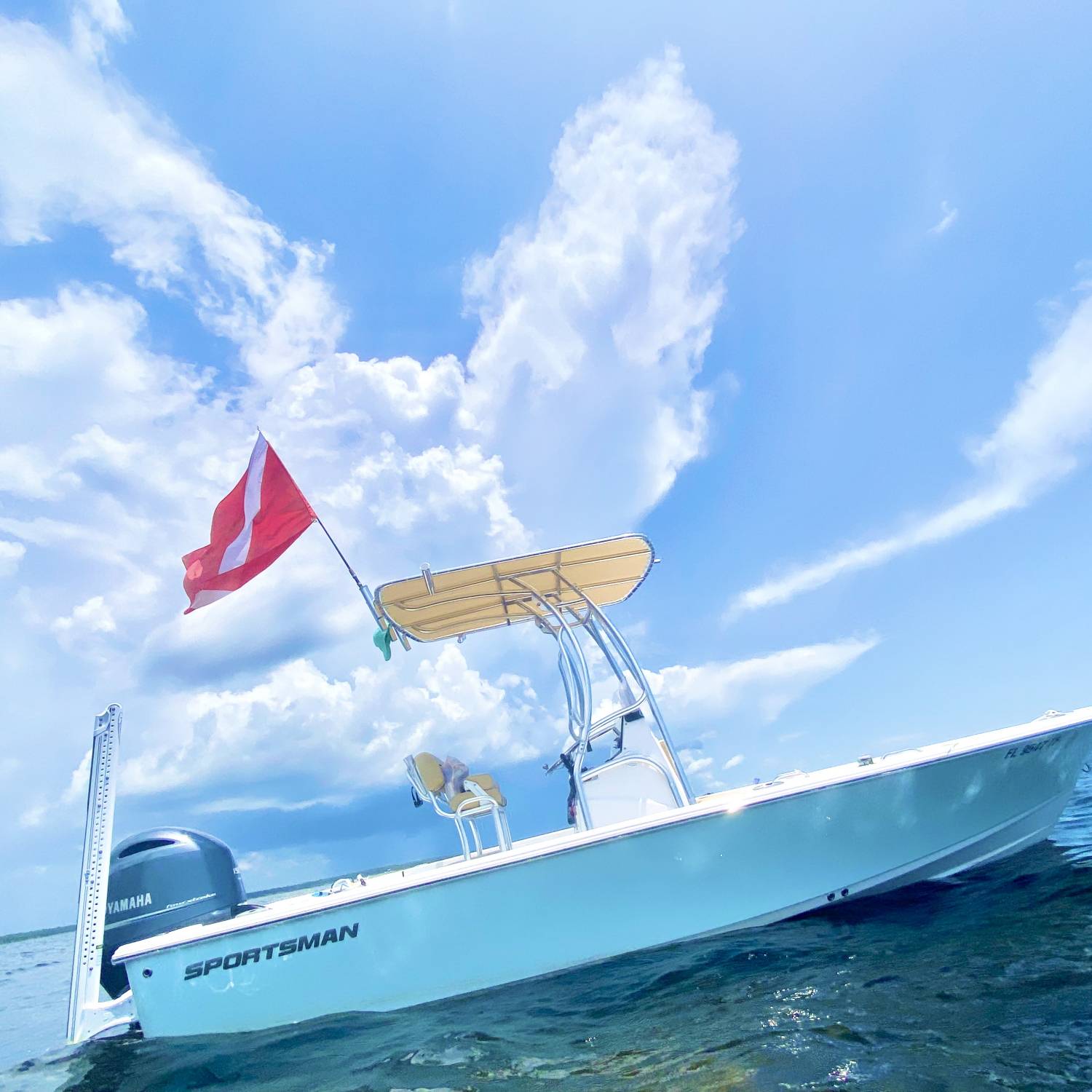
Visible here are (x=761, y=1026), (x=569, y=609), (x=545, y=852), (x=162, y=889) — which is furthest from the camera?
(x=569, y=609)

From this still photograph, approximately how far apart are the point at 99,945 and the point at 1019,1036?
5.83m

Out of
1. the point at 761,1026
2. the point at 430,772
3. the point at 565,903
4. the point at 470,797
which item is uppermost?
the point at 430,772

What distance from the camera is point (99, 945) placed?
5215 millimetres

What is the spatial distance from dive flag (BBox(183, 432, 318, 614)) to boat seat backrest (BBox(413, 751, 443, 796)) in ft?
7.19

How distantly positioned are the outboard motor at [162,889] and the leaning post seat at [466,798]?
1798 mm

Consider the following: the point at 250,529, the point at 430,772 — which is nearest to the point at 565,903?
the point at 430,772

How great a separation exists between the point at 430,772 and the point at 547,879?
1535mm

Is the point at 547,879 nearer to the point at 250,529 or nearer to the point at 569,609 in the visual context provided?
the point at 569,609

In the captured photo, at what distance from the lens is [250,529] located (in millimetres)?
6352

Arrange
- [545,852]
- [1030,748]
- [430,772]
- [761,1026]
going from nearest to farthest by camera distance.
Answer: [761,1026] → [545,852] → [1030,748] → [430,772]

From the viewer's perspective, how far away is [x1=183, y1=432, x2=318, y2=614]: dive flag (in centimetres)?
621

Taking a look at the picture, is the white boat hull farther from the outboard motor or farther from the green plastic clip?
the green plastic clip

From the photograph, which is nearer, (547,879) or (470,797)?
(547,879)

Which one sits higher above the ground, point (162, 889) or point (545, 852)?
point (162, 889)
